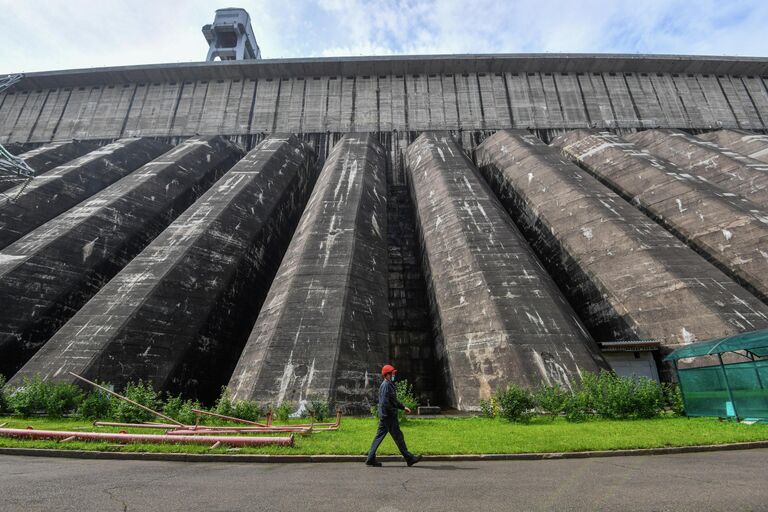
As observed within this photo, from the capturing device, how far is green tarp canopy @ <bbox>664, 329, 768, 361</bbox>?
7.25 m

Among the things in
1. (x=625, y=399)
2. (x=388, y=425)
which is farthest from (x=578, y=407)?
(x=388, y=425)

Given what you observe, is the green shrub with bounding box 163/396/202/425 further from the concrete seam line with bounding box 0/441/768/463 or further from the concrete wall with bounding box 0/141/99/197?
the concrete wall with bounding box 0/141/99/197

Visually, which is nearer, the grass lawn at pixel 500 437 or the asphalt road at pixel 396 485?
the asphalt road at pixel 396 485

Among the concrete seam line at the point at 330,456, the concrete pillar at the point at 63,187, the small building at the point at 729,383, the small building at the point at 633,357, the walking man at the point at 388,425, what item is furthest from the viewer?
the concrete pillar at the point at 63,187

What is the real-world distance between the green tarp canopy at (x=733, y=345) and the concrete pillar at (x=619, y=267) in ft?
9.31

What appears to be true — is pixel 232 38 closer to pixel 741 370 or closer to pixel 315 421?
pixel 315 421

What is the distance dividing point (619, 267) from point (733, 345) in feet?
20.7

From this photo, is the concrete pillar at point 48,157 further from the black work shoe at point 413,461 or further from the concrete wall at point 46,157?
the black work shoe at point 413,461

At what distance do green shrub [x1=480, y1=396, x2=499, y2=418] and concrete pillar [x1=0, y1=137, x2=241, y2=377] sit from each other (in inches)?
590

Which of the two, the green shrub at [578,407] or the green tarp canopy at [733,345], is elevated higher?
the green tarp canopy at [733,345]

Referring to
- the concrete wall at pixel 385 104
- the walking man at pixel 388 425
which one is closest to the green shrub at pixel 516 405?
the walking man at pixel 388 425

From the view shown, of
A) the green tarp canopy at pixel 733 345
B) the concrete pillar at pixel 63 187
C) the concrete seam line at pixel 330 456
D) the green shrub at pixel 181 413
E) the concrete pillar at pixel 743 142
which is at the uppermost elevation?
the concrete pillar at pixel 743 142

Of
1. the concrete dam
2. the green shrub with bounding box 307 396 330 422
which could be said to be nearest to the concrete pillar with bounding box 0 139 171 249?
the concrete dam

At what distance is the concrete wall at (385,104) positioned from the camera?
3080 cm
